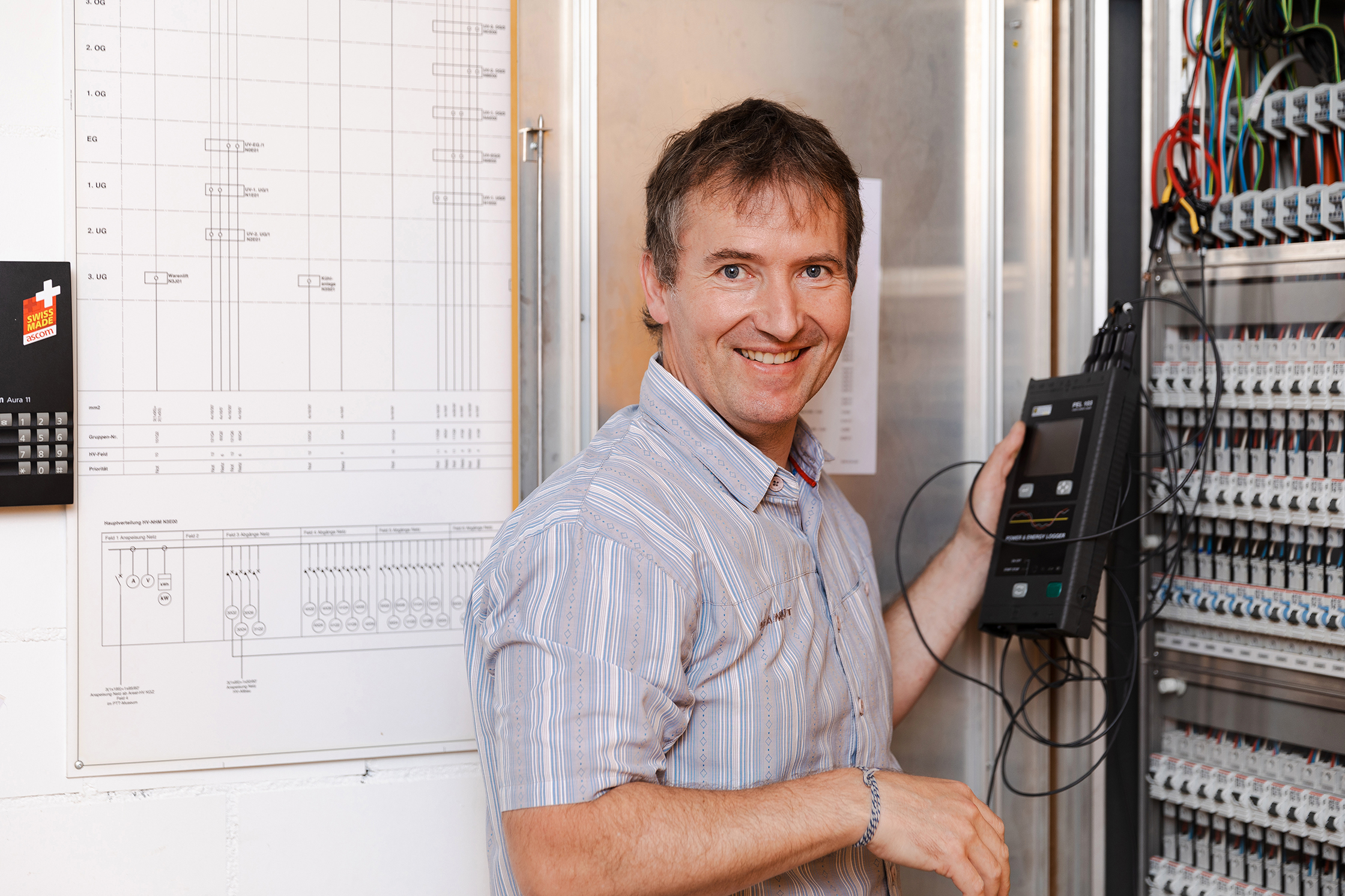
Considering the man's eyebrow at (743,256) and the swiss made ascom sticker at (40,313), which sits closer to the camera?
the man's eyebrow at (743,256)

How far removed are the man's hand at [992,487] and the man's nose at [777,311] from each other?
0.56 metres

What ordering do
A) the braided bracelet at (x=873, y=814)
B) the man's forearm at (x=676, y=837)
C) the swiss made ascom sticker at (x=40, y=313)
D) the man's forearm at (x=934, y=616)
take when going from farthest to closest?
1. the man's forearm at (x=934, y=616)
2. the swiss made ascom sticker at (x=40, y=313)
3. the braided bracelet at (x=873, y=814)
4. the man's forearm at (x=676, y=837)

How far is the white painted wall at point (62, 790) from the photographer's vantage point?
1373 mm

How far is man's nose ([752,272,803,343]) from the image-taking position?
1.16m

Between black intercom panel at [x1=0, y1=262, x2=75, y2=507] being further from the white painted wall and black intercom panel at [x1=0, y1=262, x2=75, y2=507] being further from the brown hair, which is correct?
the brown hair

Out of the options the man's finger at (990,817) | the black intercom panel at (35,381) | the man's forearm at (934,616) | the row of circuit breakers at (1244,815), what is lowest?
the row of circuit breakers at (1244,815)

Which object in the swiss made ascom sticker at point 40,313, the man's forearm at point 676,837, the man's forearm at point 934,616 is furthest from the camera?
the man's forearm at point 934,616

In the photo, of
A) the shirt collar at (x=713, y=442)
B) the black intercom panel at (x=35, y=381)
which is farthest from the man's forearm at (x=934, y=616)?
the black intercom panel at (x=35, y=381)

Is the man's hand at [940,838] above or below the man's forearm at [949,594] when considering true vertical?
below

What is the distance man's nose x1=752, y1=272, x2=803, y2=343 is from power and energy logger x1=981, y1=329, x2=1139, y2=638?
1.85 ft

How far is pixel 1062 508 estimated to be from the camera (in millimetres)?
1433

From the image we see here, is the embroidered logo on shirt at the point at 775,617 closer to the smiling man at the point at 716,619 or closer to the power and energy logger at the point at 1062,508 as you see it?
the smiling man at the point at 716,619

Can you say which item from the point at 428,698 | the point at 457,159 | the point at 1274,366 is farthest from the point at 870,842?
the point at 457,159

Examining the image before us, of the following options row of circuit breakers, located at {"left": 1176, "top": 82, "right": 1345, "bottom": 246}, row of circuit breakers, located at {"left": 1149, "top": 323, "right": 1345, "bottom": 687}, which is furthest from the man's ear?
row of circuit breakers, located at {"left": 1176, "top": 82, "right": 1345, "bottom": 246}
